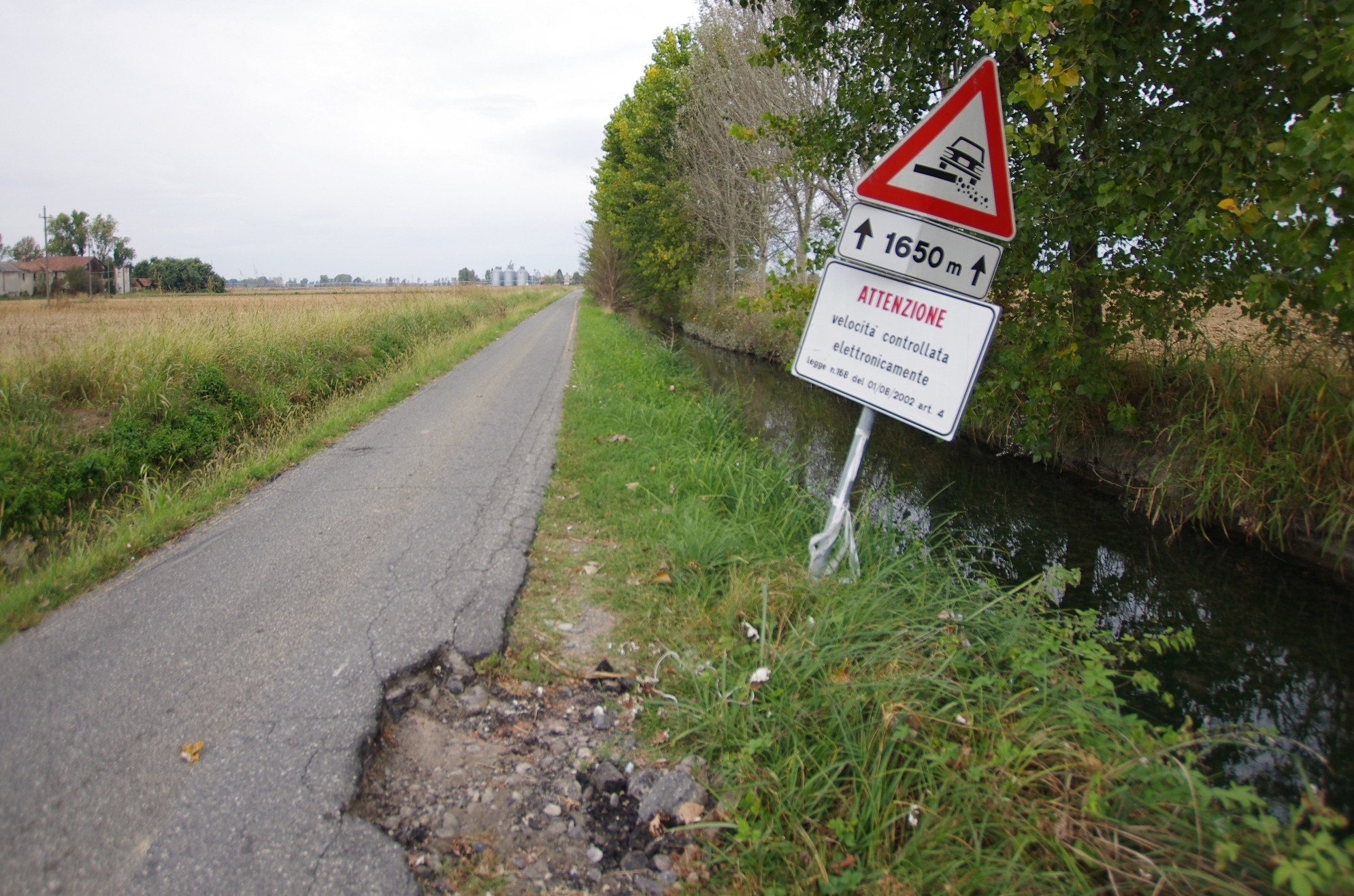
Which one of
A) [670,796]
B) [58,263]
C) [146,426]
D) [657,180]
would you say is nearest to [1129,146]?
[670,796]

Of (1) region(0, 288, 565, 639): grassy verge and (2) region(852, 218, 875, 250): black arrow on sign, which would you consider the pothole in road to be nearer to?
(2) region(852, 218, 875, 250): black arrow on sign

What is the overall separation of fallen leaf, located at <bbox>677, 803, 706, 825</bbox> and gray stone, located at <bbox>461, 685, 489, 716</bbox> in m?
1.04

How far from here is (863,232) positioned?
2996 mm

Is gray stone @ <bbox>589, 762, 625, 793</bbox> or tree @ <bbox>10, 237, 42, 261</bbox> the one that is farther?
tree @ <bbox>10, 237, 42, 261</bbox>

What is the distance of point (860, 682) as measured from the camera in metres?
2.54

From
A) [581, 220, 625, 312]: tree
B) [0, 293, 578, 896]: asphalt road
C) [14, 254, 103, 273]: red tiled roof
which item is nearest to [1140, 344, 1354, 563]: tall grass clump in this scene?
[0, 293, 578, 896]: asphalt road

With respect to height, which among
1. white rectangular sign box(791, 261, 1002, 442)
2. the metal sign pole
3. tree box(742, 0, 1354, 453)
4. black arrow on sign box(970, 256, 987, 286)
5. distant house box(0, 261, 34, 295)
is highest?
tree box(742, 0, 1354, 453)

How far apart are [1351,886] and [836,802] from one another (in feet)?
4.04

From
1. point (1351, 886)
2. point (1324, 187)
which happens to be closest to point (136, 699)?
point (1351, 886)

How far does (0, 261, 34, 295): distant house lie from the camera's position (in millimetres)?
51625

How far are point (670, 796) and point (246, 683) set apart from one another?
1.94m

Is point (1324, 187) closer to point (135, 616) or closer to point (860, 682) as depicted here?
point (860, 682)

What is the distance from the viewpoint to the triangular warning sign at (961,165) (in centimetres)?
281

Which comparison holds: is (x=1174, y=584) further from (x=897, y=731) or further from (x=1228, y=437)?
(x=897, y=731)
